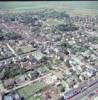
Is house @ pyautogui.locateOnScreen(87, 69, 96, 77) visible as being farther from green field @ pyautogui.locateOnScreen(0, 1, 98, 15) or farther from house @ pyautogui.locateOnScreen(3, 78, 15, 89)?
green field @ pyautogui.locateOnScreen(0, 1, 98, 15)

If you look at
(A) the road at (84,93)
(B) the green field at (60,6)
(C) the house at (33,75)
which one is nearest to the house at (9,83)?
(C) the house at (33,75)

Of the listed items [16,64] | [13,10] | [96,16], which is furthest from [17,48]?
[96,16]

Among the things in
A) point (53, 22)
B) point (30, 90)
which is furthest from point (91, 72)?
point (53, 22)

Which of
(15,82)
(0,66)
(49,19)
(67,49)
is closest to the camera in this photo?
(15,82)

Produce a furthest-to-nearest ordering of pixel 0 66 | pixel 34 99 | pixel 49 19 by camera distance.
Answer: pixel 49 19
pixel 0 66
pixel 34 99

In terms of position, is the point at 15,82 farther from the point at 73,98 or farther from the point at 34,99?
the point at 73,98
